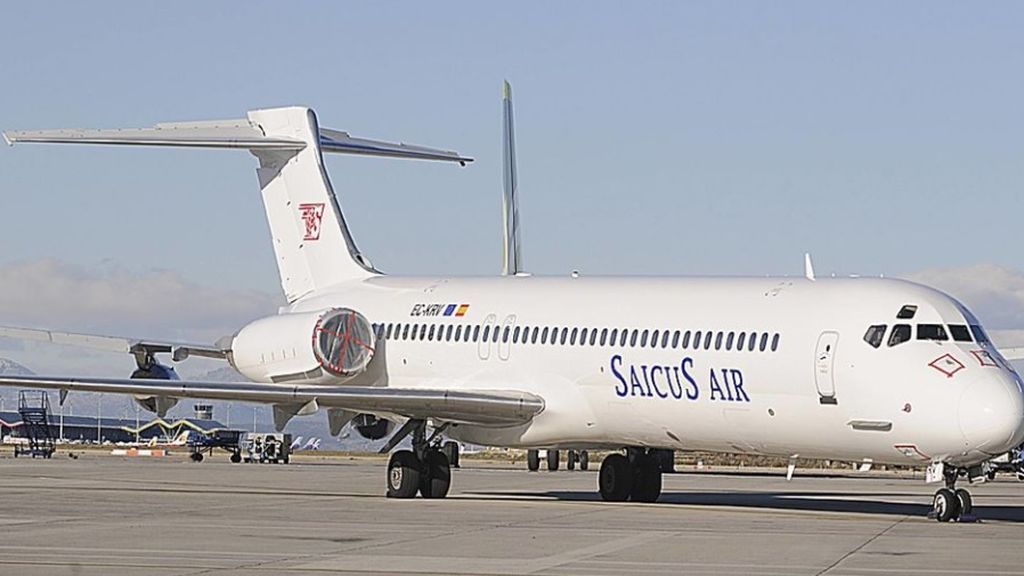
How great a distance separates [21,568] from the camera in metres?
16.3

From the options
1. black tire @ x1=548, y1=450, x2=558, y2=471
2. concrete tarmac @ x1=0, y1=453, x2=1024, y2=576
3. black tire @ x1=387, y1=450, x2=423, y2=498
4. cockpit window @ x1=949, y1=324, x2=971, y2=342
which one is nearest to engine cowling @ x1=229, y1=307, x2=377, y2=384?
concrete tarmac @ x1=0, y1=453, x2=1024, y2=576

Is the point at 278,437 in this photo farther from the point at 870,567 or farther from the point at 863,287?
the point at 870,567

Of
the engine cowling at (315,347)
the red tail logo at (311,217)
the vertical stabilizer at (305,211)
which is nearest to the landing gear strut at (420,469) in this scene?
the engine cowling at (315,347)

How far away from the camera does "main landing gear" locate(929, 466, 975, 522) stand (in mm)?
24469

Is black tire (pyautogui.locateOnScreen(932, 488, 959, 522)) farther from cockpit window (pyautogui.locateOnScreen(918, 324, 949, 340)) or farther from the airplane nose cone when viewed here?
cockpit window (pyautogui.locateOnScreen(918, 324, 949, 340))

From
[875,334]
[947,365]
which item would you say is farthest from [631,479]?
[947,365]

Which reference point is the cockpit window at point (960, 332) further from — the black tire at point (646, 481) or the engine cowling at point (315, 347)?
the engine cowling at point (315, 347)

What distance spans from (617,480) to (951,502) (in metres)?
7.66

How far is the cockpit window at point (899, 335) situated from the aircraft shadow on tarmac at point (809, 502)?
3.13 meters

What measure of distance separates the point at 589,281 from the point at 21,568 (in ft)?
52.5

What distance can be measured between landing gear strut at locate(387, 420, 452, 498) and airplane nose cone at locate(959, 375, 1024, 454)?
32.6 feet

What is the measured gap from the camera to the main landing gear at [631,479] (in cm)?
3086

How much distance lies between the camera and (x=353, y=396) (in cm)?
2931

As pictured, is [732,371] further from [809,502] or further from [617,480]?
[809,502]
